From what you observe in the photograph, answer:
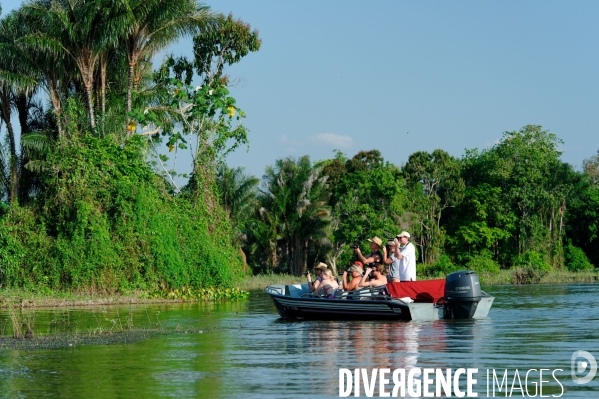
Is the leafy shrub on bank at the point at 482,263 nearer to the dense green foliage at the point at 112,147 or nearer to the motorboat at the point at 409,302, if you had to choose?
the dense green foliage at the point at 112,147

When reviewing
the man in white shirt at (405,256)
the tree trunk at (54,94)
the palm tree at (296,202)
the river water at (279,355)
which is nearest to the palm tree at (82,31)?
the tree trunk at (54,94)

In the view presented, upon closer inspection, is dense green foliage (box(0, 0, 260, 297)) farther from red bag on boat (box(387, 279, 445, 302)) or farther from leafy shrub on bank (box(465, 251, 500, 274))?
leafy shrub on bank (box(465, 251, 500, 274))

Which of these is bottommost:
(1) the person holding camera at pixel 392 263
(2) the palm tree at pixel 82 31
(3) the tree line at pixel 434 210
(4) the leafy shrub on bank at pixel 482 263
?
(1) the person holding camera at pixel 392 263

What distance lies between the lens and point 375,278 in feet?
75.0

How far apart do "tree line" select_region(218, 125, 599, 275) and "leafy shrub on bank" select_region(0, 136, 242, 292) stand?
23.8 metres

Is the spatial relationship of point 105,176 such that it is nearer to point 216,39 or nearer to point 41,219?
point 41,219

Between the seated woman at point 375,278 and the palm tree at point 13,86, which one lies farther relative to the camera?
the palm tree at point 13,86

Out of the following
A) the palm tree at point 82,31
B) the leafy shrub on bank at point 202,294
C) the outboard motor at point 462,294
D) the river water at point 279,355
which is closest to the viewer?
the river water at point 279,355

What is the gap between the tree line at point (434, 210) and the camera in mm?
64750

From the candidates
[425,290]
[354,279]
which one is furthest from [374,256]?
[425,290]

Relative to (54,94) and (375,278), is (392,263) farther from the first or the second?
(54,94)

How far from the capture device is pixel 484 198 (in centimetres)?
7200

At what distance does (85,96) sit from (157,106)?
4.17 metres

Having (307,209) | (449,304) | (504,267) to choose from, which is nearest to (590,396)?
(449,304)
